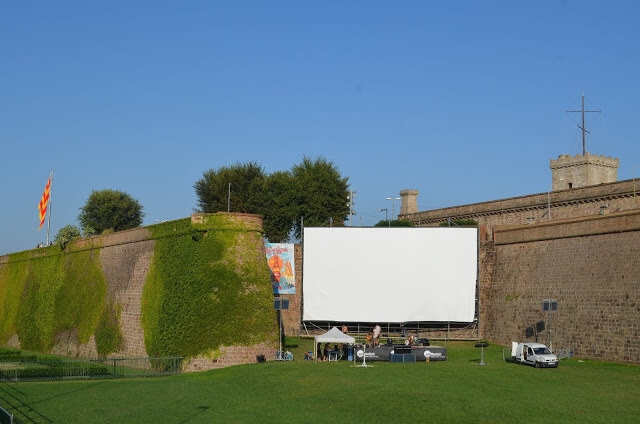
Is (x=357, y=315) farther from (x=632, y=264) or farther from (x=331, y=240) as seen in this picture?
(x=632, y=264)

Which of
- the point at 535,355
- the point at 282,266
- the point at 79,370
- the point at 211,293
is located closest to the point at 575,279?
the point at 535,355

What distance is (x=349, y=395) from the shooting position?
83.5 feet

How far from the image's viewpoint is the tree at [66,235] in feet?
185

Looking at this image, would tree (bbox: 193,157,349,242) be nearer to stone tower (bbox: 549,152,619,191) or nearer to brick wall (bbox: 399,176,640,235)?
brick wall (bbox: 399,176,640,235)

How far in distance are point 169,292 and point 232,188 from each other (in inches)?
1614

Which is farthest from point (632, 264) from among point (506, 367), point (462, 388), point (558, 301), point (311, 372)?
point (311, 372)

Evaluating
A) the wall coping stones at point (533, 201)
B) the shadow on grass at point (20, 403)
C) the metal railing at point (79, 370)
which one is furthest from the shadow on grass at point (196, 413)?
the wall coping stones at point (533, 201)

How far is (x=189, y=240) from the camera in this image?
3919 cm

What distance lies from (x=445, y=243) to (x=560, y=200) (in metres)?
16.4

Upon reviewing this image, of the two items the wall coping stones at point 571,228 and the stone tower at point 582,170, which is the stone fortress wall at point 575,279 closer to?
the wall coping stones at point 571,228

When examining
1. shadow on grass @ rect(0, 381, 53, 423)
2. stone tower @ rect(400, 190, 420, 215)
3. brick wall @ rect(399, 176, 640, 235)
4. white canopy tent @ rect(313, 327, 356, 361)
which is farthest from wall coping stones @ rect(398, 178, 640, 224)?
shadow on grass @ rect(0, 381, 53, 423)

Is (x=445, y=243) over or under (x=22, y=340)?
over

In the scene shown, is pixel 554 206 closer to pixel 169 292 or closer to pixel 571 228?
pixel 571 228

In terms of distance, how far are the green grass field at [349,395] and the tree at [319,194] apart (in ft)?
134
